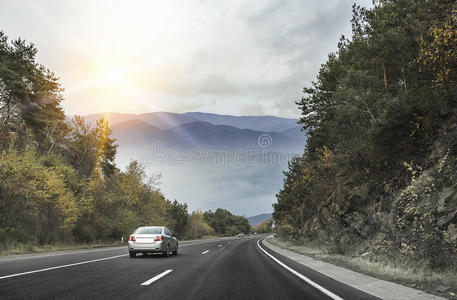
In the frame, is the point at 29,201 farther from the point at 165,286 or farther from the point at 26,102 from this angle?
the point at 165,286

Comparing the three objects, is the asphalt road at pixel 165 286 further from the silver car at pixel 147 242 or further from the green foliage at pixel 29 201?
the green foliage at pixel 29 201

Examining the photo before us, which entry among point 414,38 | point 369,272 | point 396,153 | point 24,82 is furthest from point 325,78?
point 24,82

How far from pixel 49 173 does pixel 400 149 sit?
2310cm

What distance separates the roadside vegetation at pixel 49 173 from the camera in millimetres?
21566

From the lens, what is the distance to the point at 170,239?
1662 cm

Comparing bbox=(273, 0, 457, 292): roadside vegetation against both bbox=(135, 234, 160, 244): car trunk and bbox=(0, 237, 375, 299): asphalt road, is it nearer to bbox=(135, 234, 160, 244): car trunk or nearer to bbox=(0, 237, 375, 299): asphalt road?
bbox=(0, 237, 375, 299): asphalt road

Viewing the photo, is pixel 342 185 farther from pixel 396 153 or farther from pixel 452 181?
pixel 452 181

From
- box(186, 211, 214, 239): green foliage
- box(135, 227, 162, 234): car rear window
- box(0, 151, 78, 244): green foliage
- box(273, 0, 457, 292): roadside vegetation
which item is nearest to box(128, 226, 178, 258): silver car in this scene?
box(135, 227, 162, 234): car rear window

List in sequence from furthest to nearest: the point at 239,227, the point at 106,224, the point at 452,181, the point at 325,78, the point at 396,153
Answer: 1. the point at 239,227
2. the point at 106,224
3. the point at 325,78
4. the point at 396,153
5. the point at 452,181

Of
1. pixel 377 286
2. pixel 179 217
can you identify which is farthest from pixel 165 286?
pixel 179 217

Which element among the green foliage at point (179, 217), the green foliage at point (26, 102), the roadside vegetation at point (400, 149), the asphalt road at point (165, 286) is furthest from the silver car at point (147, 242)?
the green foliage at point (179, 217)

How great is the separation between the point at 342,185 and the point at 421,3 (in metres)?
11.9

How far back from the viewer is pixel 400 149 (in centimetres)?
1593

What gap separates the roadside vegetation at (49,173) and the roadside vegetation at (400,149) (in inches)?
764
